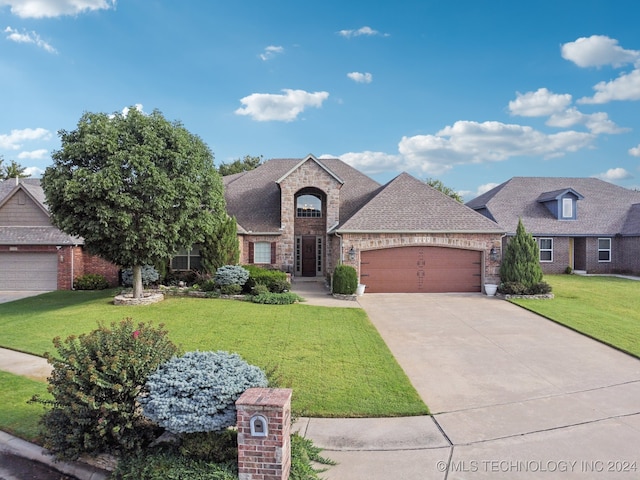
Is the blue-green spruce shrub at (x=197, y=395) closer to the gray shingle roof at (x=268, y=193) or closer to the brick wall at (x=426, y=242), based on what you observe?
the brick wall at (x=426, y=242)

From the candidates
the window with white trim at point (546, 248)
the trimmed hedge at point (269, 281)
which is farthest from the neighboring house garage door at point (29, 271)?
the window with white trim at point (546, 248)

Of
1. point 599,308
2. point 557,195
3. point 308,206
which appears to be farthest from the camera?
point 557,195

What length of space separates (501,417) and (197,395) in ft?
15.3

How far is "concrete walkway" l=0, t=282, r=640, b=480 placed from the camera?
5234 millimetres

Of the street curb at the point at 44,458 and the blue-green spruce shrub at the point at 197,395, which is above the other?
the blue-green spruce shrub at the point at 197,395

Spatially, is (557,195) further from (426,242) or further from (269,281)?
(269,281)

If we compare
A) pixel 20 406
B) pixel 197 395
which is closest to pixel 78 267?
pixel 20 406

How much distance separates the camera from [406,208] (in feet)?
65.1

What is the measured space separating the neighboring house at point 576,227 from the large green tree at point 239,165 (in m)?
25.6

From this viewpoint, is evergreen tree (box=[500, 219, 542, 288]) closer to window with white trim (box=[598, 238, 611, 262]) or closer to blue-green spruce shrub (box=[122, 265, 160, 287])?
window with white trim (box=[598, 238, 611, 262])

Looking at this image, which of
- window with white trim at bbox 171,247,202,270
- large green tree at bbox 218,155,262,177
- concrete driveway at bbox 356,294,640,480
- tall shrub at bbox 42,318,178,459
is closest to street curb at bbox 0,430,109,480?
tall shrub at bbox 42,318,178,459

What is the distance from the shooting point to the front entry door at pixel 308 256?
79.2 ft

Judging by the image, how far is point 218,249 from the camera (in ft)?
63.5

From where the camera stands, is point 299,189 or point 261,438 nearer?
point 261,438
